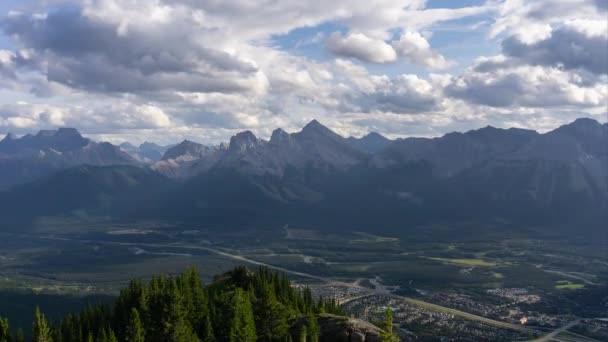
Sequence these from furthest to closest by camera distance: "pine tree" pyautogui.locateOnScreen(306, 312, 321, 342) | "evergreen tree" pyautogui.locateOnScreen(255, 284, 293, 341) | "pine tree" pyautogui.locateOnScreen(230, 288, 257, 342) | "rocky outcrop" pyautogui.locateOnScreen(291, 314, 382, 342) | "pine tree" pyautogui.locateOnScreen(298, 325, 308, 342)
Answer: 1. "evergreen tree" pyautogui.locateOnScreen(255, 284, 293, 341)
2. "rocky outcrop" pyautogui.locateOnScreen(291, 314, 382, 342)
3. "pine tree" pyautogui.locateOnScreen(306, 312, 321, 342)
4. "pine tree" pyautogui.locateOnScreen(298, 325, 308, 342)
5. "pine tree" pyautogui.locateOnScreen(230, 288, 257, 342)

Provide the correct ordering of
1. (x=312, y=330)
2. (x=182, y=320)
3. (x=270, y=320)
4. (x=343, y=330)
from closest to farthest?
(x=182, y=320), (x=312, y=330), (x=343, y=330), (x=270, y=320)

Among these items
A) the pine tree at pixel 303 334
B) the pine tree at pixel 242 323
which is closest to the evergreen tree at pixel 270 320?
the pine tree at pixel 242 323

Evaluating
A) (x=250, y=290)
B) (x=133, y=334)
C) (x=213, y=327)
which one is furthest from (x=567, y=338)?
(x=133, y=334)

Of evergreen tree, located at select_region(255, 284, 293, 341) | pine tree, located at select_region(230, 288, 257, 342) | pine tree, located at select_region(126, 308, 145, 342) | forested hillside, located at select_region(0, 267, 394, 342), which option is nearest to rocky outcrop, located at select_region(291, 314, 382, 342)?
forested hillside, located at select_region(0, 267, 394, 342)

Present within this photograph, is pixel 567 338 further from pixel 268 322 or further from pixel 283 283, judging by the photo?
pixel 268 322

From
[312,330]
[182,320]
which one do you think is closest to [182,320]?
[182,320]

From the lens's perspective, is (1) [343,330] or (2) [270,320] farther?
(2) [270,320]

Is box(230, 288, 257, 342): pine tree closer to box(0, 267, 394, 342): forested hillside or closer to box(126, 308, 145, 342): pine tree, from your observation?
box(0, 267, 394, 342): forested hillside

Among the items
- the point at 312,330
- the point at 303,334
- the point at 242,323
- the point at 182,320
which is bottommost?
the point at 312,330

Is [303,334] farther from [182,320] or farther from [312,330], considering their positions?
[182,320]
